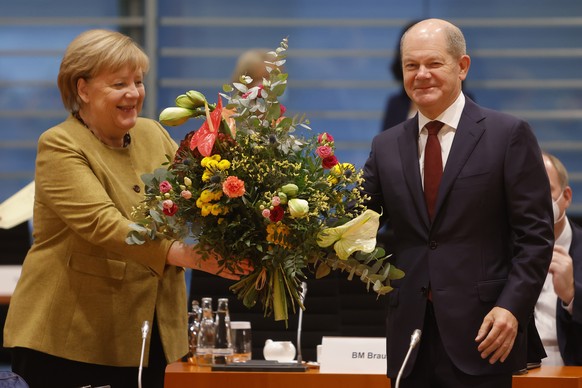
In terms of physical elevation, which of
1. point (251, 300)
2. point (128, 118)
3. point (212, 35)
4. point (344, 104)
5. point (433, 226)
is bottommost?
point (251, 300)

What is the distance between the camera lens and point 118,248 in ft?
10.0

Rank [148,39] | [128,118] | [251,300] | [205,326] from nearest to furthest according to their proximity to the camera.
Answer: [251,300]
[128,118]
[205,326]
[148,39]

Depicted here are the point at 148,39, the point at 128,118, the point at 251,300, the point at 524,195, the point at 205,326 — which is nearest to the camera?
the point at 524,195

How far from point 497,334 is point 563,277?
4.97 feet

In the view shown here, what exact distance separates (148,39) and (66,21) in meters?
0.65

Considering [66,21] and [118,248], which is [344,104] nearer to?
[66,21]

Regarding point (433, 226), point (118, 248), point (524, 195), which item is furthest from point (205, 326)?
point (524, 195)

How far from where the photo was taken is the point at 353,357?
3447 millimetres

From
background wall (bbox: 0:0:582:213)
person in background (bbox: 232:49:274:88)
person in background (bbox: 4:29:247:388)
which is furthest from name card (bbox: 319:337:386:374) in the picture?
background wall (bbox: 0:0:582:213)

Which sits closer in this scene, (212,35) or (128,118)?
(128,118)

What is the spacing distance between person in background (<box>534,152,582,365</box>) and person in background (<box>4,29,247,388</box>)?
169cm

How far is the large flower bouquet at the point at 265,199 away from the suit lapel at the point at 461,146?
0.67 ft

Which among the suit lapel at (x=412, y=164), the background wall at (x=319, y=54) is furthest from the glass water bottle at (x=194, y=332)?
the background wall at (x=319, y=54)

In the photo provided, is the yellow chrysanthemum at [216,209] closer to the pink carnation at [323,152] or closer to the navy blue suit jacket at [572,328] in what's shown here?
the pink carnation at [323,152]
